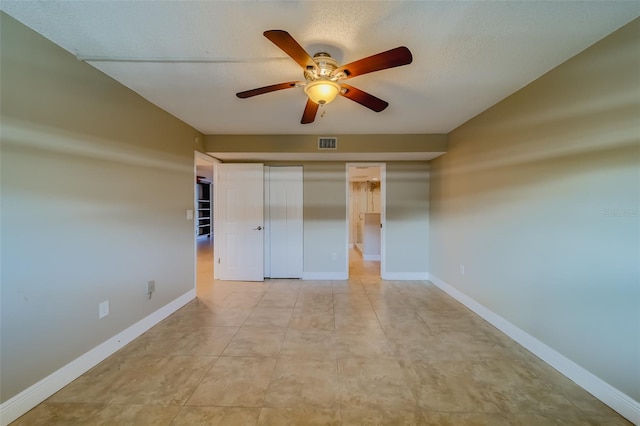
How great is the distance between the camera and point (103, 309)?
2033 mm

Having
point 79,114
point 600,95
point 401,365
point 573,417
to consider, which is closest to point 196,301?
point 79,114

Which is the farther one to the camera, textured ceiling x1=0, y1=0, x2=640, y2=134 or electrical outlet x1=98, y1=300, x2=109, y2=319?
electrical outlet x1=98, y1=300, x2=109, y2=319

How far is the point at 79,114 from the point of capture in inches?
72.4

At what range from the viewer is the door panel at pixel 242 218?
13.9 ft

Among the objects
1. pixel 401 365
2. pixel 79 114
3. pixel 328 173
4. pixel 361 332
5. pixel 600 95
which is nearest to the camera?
pixel 600 95

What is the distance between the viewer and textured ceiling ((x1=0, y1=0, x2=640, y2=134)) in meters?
1.38

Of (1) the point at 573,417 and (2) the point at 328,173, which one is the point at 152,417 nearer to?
(1) the point at 573,417

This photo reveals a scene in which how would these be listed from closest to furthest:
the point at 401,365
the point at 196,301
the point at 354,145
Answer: the point at 401,365 < the point at 196,301 < the point at 354,145

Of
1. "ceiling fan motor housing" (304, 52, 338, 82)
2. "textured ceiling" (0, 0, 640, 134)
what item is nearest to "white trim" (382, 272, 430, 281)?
"textured ceiling" (0, 0, 640, 134)

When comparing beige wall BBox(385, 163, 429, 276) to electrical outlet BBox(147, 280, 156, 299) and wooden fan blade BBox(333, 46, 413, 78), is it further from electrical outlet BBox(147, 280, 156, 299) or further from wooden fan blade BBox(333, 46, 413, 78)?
electrical outlet BBox(147, 280, 156, 299)

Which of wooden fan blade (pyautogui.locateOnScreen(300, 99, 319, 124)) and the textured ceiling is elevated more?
the textured ceiling

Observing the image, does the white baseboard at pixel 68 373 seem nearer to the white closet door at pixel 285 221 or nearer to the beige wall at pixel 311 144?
the white closet door at pixel 285 221

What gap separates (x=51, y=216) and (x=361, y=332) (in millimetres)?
2640

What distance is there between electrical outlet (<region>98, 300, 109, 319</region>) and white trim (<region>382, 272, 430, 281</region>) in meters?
3.69
